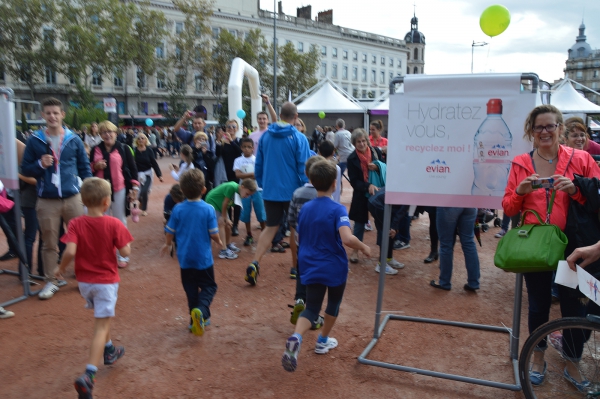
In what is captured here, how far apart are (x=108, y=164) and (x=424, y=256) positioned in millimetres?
4618

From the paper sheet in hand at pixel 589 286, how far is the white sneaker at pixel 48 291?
5060 mm

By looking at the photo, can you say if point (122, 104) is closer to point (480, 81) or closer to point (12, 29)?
point (12, 29)

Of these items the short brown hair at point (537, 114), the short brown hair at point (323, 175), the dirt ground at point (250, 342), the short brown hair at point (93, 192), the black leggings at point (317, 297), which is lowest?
the dirt ground at point (250, 342)

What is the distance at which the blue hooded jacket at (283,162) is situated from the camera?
18.7 ft

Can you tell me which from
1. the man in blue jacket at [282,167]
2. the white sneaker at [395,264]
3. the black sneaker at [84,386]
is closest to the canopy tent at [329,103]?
the white sneaker at [395,264]

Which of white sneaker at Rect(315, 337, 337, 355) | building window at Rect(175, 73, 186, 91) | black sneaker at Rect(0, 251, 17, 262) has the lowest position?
white sneaker at Rect(315, 337, 337, 355)

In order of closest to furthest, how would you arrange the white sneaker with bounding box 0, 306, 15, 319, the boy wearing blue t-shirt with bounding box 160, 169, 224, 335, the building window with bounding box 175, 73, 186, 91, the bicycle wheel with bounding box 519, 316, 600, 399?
the bicycle wheel with bounding box 519, 316, 600, 399 → the boy wearing blue t-shirt with bounding box 160, 169, 224, 335 → the white sneaker with bounding box 0, 306, 15, 319 → the building window with bounding box 175, 73, 186, 91

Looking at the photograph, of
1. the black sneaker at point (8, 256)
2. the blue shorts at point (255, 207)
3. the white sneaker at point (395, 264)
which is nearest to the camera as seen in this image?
the white sneaker at point (395, 264)

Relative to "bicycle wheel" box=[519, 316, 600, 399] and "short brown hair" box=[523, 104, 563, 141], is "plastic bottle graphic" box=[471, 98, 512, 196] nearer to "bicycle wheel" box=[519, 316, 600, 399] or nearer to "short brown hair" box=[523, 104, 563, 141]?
"short brown hair" box=[523, 104, 563, 141]

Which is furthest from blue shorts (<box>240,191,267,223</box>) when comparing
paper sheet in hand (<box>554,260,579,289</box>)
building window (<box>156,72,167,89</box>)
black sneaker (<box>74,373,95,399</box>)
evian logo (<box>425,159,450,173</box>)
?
building window (<box>156,72,167,89</box>)

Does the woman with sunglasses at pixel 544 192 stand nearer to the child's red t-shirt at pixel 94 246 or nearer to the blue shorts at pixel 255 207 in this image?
the child's red t-shirt at pixel 94 246

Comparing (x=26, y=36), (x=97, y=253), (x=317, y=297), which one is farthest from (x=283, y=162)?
(x=26, y=36)

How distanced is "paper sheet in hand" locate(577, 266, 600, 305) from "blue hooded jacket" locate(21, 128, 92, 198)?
4.94m

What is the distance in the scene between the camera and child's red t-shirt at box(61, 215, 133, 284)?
11.2 ft
